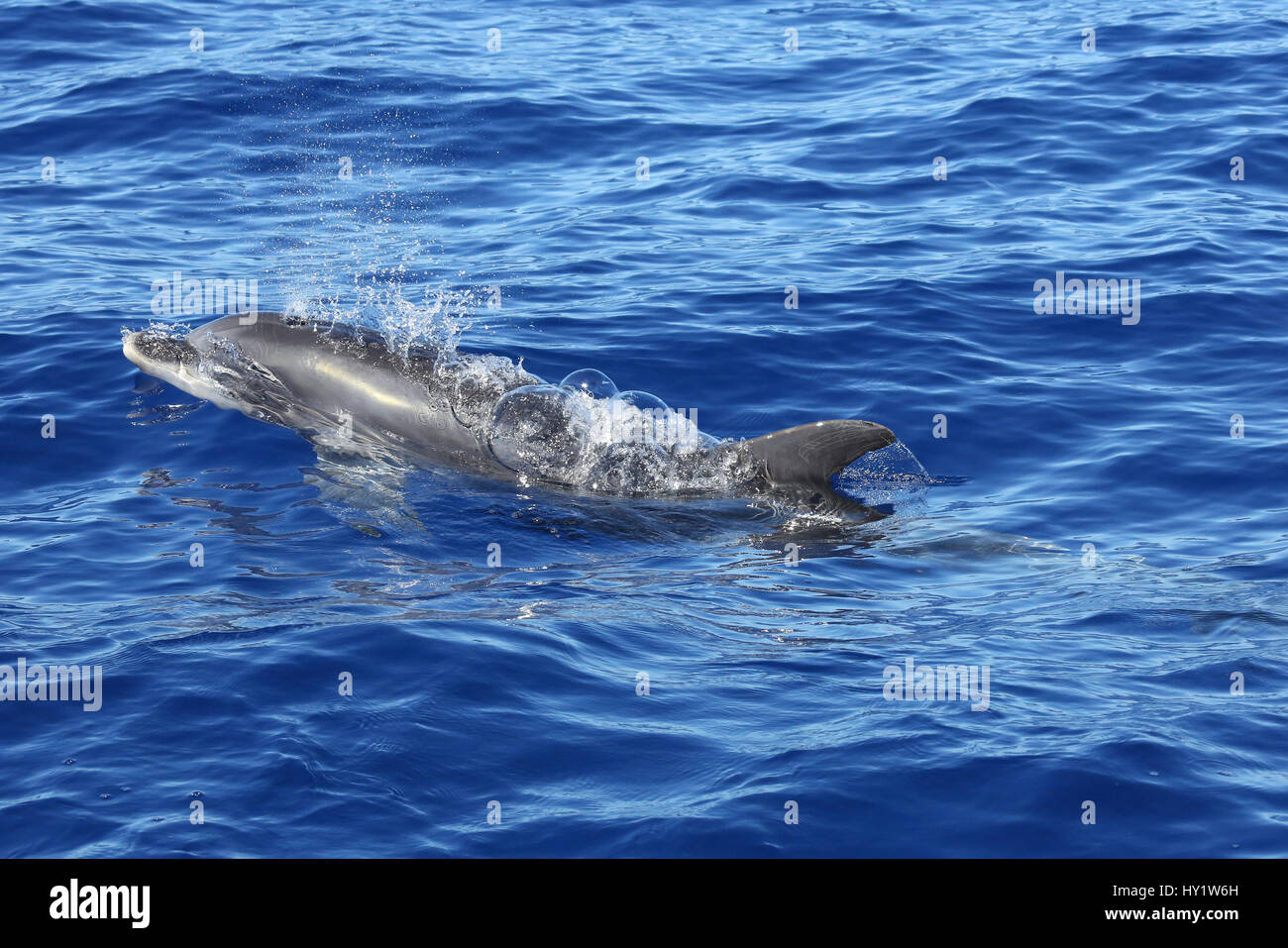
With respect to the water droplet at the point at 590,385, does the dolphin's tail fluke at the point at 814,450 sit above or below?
below

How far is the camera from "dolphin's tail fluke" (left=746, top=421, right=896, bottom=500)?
32.7 feet

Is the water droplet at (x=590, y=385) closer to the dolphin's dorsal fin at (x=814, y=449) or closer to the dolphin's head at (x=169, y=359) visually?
the dolphin's dorsal fin at (x=814, y=449)

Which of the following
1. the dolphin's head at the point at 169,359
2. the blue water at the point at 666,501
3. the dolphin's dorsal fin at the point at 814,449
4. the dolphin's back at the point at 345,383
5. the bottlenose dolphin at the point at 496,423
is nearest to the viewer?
the blue water at the point at 666,501

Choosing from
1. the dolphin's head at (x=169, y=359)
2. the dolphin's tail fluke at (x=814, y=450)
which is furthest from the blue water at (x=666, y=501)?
the dolphin's tail fluke at (x=814, y=450)

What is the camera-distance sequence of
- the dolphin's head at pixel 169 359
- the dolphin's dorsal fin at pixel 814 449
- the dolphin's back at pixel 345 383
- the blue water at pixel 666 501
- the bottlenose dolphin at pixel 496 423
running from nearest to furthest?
the blue water at pixel 666 501 → the dolphin's dorsal fin at pixel 814 449 → the bottlenose dolphin at pixel 496 423 → the dolphin's back at pixel 345 383 → the dolphin's head at pixel 169 359

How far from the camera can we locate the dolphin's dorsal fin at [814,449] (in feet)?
32.7

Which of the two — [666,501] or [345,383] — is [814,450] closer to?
[666,501]

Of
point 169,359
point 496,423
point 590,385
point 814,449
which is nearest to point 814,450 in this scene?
point 814,449

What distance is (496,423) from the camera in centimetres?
1088

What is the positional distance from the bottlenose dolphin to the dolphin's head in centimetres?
41

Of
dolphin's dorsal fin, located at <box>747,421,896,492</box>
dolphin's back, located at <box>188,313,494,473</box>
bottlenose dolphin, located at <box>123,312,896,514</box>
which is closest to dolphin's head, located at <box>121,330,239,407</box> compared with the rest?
dolphin's back, located at <box>188,313,494,473</box>

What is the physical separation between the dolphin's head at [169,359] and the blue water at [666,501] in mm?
273

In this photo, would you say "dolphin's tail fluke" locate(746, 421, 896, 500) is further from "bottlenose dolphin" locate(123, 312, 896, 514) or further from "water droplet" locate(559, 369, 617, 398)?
"water droplet" locate(559, 369, 617, 398)
